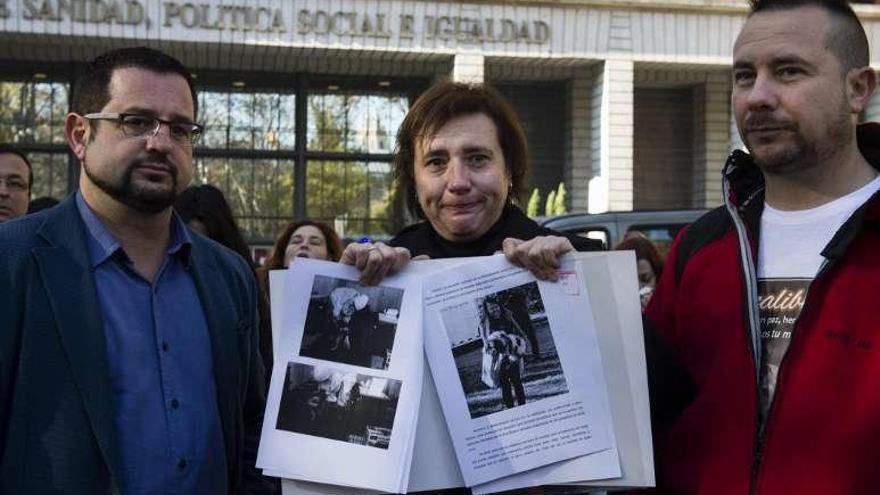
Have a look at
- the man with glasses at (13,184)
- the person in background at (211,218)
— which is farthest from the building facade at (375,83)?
the person in background at (211,218)

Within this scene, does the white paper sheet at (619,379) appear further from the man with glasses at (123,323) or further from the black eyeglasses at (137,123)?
the black eyeglasses at (137,123)

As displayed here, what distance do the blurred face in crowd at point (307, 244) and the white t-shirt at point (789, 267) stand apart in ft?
14.1

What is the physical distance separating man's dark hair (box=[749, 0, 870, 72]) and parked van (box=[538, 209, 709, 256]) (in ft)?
22.8

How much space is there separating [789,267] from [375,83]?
2100cm

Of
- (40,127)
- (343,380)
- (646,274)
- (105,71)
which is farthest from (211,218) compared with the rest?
(40,127)

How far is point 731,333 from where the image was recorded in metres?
2.32

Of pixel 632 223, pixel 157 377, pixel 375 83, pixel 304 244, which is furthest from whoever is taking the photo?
pixel 375 83

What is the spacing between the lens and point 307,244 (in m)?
6.48

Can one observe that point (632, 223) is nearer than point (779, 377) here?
No

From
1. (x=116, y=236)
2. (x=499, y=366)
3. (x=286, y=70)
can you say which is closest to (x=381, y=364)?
(x=499, y=366)

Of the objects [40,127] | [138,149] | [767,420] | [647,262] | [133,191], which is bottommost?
[767,420]

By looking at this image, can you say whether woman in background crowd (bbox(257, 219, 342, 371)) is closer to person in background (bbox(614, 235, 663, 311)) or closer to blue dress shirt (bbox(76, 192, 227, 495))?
person in background (bbox(614, 235, 663, 311))

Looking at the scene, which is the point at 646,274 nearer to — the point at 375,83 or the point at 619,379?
the point at 619,379

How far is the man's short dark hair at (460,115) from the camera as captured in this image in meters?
2.64
